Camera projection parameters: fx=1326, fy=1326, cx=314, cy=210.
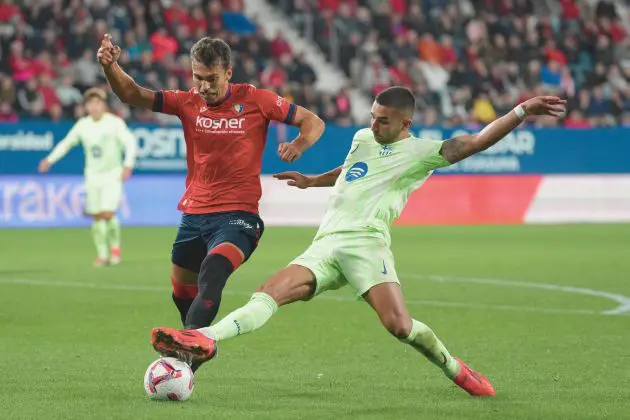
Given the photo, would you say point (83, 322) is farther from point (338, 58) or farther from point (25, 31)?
point (338, 58)

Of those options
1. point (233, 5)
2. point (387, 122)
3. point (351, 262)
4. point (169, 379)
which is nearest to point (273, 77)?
point (233, 5)

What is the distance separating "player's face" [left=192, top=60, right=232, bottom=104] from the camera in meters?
7.87

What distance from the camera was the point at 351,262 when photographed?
7.55 metres

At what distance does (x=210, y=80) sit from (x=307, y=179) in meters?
0.83

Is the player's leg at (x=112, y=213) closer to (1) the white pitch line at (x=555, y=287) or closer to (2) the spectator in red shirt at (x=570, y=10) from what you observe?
(1) the white pitch line at (x=555, y=287)

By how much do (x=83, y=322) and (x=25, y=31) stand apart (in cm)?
1502

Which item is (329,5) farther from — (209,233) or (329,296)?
(209,233)

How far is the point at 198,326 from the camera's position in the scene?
736 cm

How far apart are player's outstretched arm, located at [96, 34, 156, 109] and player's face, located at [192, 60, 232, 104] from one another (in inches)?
14.4

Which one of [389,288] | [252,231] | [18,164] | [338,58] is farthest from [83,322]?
[338,58]

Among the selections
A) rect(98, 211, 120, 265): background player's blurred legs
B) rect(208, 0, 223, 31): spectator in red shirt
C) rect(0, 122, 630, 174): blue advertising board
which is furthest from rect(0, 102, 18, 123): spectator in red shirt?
rect(208, 0, 223, 31): spectator in red shirt

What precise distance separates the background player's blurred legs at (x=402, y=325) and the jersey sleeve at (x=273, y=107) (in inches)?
56.5

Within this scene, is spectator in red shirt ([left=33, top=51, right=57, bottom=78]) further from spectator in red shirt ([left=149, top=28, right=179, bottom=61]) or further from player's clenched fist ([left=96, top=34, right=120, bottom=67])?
player's clenched fist ([left=96, top=34, right=120, bottom=67])

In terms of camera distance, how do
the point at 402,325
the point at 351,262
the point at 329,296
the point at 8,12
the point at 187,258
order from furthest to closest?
1. the point at 8,12
2. the point at 329,296
3. the point at 187,258
4. the point at 351,262
5. the point at 402,325
